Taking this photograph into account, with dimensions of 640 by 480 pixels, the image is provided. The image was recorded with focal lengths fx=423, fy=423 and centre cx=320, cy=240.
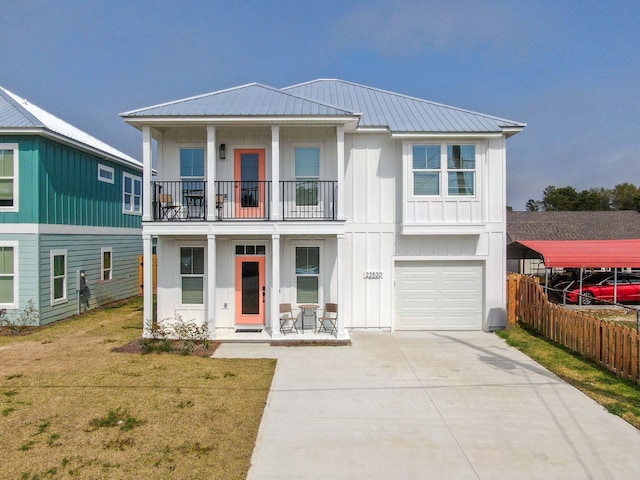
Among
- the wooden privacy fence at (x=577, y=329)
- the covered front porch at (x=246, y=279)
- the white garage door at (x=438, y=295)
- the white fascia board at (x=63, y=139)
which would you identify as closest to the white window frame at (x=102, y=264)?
the white fascia board at (x=63, y=139)

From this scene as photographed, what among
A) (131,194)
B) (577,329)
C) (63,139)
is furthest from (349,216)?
(131,194)

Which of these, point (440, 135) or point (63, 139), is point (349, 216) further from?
point (63, 139)

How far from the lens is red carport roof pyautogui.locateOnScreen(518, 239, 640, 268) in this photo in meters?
15.9

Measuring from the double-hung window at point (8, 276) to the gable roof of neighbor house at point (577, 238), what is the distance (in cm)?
1794

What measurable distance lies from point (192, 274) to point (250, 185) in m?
3.04

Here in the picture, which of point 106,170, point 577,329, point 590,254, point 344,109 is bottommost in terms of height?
point 577,329

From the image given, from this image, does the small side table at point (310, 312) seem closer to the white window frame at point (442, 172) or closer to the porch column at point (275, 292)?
the porch column at point (275, 292)

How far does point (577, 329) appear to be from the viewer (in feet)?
32.6

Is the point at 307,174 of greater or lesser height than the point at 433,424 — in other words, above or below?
above

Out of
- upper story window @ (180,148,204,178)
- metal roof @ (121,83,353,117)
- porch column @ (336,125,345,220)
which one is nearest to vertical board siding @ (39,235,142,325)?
upper story window @ (180,148,204,178)

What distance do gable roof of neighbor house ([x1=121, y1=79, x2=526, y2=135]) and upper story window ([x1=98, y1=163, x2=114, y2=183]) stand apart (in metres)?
6.68

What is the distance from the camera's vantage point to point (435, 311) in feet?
41.3

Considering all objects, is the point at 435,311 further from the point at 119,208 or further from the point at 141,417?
the point at 119,208

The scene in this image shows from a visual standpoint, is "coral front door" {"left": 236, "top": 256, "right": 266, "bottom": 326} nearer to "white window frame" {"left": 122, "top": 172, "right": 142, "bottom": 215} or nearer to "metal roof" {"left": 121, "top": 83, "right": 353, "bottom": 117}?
"metal roof" {"left": 121, "top": 83, "right": 353, "bottom": 117}
